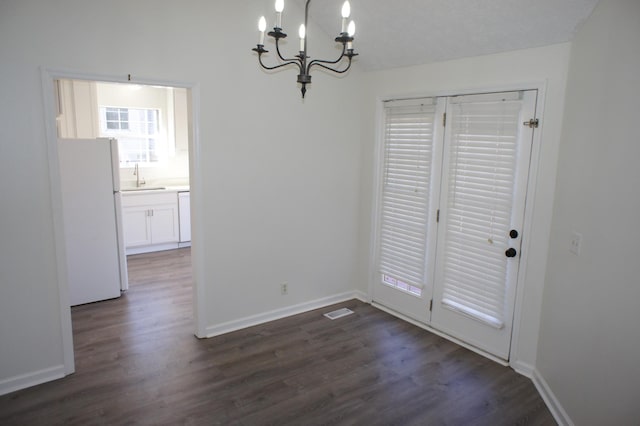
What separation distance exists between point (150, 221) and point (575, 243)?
213 inches

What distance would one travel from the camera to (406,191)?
13.0 feet

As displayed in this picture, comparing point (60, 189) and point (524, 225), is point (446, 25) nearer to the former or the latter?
point (524, 225)

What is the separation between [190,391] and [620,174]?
2.98 m

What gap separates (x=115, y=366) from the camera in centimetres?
313

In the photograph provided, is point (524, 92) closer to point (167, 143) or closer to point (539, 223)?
point (539, 223)

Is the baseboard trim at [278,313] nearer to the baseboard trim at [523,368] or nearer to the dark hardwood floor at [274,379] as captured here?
the dark hardwood floor at [274,379]

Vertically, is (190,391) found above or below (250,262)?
below

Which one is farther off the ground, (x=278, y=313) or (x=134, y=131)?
(x=134, y=131)

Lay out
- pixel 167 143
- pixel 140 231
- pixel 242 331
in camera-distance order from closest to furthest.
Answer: pixel 242 331 → pixel 140 231 → pixel 167 143

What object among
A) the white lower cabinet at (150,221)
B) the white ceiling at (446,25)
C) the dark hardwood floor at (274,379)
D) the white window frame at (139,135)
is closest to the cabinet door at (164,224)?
the white lower cabinet at (150,221)

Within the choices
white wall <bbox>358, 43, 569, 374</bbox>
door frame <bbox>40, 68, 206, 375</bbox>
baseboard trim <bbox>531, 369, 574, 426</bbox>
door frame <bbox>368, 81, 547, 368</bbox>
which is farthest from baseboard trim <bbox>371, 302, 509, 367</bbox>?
door frame <bbox>40, 68, 206, 375</bbox>

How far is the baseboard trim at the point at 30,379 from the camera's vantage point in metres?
2.79

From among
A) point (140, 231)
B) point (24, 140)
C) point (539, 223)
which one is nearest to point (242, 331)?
point (24, 140)

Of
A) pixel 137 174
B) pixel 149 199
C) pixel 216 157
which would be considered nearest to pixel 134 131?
pixel 137 174
